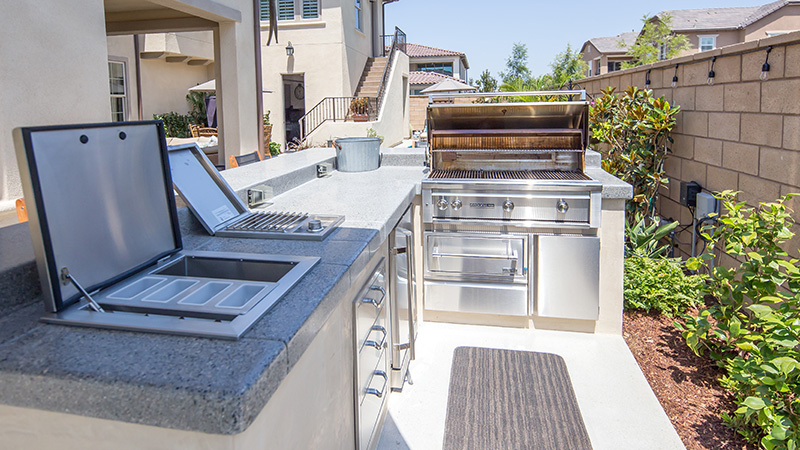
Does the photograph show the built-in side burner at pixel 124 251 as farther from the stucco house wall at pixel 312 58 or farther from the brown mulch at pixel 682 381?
the stucco house wall at pixel 312 58

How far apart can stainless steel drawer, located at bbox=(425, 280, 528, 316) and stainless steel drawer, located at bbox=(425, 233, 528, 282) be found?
6cm

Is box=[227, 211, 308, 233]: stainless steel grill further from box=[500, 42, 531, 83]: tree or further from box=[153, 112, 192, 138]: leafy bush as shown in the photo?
box=[500, 42, 531, 83]: tree

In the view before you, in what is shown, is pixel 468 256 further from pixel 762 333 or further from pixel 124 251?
pixel 124 251

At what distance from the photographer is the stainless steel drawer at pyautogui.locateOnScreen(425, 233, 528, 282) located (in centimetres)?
379

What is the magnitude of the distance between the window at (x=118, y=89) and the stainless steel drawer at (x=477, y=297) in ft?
30.1

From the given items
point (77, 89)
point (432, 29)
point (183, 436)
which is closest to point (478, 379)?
point (183, 436)

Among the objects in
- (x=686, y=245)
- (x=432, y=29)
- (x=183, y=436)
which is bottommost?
(x=686, y=245)

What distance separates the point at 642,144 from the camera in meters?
5.15

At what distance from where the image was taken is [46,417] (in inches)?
46.6

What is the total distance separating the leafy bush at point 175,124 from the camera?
13.7m

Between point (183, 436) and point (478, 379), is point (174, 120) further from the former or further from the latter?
point (183, 436)

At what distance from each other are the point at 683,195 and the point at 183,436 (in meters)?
4.54

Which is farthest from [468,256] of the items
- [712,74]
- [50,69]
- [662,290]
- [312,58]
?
[312,58]

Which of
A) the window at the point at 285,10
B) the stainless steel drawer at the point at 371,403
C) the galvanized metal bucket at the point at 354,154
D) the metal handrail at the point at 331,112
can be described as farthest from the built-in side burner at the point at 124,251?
the window at the point at 285,10
